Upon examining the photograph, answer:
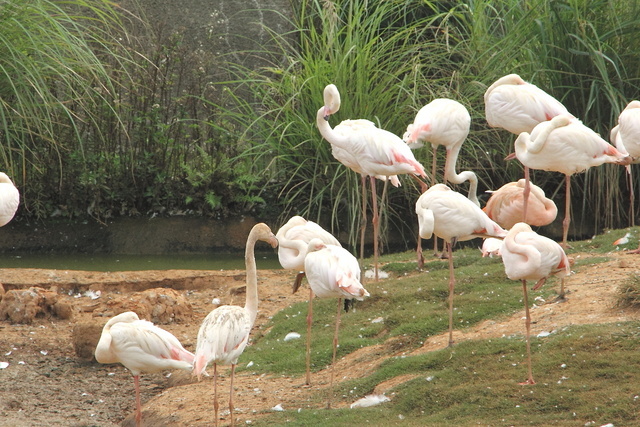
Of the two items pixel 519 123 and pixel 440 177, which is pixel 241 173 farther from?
pixel 519 123

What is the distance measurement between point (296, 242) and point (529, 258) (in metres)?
1.78

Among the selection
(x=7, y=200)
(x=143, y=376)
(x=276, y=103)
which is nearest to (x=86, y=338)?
(x=143, y=376)

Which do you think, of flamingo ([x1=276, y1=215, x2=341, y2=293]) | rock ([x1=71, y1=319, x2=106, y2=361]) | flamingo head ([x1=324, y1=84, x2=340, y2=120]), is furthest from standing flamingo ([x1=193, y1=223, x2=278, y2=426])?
flamingo head ([x1=324, y1=84, x2=340, y2=120])

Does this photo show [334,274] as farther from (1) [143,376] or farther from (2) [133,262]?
(2) [133,262]

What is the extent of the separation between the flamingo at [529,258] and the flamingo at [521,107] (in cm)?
214

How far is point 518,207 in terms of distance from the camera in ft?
24.1

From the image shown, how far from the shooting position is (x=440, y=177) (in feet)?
33.3

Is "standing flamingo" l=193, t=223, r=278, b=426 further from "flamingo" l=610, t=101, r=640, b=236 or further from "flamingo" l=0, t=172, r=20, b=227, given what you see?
"flamingo" l=610, t=101, r=640, b=236

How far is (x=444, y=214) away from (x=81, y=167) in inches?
262

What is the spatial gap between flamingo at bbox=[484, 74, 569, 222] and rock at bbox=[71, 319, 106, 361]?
3344mm

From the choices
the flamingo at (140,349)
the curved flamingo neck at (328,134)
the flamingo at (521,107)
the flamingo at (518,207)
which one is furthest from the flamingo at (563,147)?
the flamingo at (140,349)

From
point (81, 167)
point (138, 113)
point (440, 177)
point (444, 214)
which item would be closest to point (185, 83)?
point (138, 113)

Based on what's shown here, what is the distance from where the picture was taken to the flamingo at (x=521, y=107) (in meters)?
6.96

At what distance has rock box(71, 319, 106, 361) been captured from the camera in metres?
6.61
